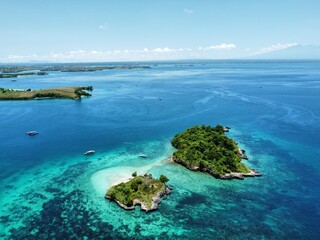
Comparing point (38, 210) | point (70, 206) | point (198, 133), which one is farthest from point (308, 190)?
point (38, 210)

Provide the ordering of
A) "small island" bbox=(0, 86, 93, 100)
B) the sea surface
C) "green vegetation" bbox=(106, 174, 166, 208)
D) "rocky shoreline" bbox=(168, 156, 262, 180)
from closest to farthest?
the sea surface < "green vegetation" bbox=(106, 174, 166, 208) < "rocky shoreline" bbox=(168, 156, 262, 180) < "small island" bbox=(0, 86, 93, 100)

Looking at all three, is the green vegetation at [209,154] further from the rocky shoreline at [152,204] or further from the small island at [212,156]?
the rocky shoreline at [152,204]

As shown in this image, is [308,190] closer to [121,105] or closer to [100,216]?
[100,216]

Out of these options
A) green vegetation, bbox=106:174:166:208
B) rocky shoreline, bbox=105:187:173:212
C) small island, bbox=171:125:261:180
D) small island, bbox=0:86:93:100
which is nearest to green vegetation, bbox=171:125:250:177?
small island, bbox=171:125:261:180

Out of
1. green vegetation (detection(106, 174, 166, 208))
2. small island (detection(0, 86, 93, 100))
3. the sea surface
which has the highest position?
small island (detection(0, 86, 93, 100))

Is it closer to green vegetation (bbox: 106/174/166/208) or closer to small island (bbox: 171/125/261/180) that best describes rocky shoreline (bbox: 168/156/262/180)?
Result: small island (bbox: 171/125/261/180)

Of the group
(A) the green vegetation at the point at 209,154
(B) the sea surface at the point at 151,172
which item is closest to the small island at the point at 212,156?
(A) the green vegetation at the point at 209,154
